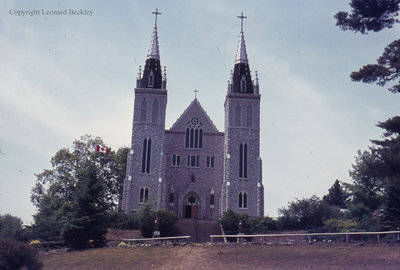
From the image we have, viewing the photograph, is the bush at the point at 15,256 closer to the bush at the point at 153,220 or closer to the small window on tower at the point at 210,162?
the bush at the point at 153,220

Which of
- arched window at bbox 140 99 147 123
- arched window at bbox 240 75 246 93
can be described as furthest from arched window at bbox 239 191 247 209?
arched window at bbox 140 99 147 123

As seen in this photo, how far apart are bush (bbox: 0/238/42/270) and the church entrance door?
2602 centimetres

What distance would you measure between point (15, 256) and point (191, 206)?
27.4 metres

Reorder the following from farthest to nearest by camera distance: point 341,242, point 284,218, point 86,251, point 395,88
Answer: point 284,218 → point 86,251 → point 341,242 → point 395,88

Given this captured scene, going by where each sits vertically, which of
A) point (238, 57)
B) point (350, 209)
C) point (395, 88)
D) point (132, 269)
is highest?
point (238, 57)

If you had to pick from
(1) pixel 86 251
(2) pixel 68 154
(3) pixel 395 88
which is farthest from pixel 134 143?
(3) pixel 395 88

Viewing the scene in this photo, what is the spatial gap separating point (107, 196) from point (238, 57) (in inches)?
879

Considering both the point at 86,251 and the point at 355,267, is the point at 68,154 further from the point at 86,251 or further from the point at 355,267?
the point at 355,267

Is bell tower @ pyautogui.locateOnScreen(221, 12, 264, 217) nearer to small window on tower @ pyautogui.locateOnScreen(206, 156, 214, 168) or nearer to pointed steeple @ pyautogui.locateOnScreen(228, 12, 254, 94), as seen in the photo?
pointed steeple @ pyautogui.locateOnScreen(228, 12, 254, 94)

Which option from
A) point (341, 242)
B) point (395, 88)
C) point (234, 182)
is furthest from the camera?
point (234, 182)

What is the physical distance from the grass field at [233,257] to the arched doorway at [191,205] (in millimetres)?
20361

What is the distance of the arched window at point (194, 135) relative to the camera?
49.5m

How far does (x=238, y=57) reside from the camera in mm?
51344

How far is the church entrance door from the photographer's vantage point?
47.8m
